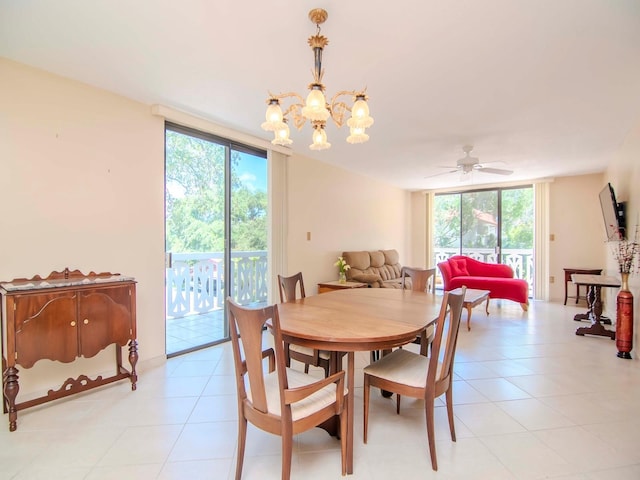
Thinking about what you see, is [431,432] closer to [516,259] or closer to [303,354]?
[303,354]

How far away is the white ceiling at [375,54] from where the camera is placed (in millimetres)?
1702

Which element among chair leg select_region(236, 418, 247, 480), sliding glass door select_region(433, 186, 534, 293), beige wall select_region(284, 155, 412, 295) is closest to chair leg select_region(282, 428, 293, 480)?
chair leg select_region(236, 418, 247, 480)

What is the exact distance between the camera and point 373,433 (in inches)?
77.2

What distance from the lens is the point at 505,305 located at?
19.0ft

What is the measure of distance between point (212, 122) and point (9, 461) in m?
2.98

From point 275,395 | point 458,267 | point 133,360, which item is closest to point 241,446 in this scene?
point 275,395

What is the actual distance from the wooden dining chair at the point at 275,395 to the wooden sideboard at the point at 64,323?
57.3 inches

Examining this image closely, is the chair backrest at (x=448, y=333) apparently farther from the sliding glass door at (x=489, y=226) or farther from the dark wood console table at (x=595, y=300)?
the sliding glass door at (x=489, y=226)

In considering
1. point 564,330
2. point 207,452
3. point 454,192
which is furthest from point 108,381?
point 454,192

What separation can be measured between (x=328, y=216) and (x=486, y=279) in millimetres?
2903

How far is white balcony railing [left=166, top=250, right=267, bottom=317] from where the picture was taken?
369cm

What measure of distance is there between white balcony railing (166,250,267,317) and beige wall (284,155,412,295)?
1.88 feet

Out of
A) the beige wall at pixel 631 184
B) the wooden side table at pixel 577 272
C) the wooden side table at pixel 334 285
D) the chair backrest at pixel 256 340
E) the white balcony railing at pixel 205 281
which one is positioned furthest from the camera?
the wooden side table at pixel 577 272

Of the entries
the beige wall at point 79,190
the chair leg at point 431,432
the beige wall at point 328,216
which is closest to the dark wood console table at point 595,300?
the beige wall at point 328,216
